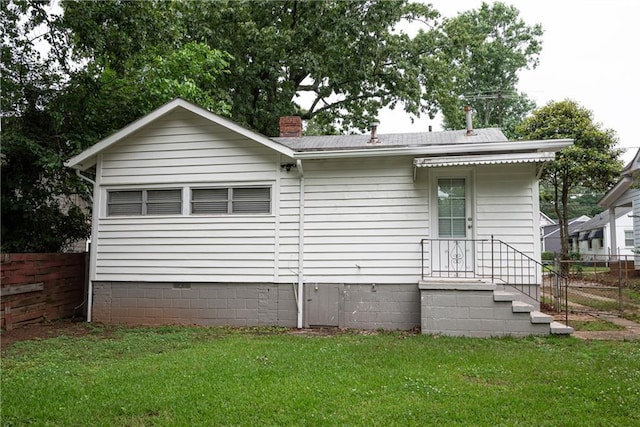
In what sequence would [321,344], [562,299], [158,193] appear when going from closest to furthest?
[321,344] → [158,193] → [562,299]

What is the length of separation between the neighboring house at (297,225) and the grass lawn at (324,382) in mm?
1381

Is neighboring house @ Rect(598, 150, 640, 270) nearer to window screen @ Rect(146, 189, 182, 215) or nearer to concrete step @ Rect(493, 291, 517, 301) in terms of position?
concrete step @ Rect(493, 291, 517, 301)

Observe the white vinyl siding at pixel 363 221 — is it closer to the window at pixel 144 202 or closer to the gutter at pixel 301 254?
the gutter at pixel 301 254

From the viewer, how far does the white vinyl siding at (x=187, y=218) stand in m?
8.37

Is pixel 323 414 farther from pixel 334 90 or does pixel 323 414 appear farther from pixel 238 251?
pixel 334 90

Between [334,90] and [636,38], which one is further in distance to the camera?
[334,90]

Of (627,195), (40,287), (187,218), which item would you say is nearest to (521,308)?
(187,218)

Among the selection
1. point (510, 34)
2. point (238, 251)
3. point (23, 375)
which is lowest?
point (23, 375)

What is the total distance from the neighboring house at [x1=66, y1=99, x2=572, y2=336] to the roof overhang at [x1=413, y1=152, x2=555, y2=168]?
0.10 feet

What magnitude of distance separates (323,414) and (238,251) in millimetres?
5007

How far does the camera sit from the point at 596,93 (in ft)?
91.8

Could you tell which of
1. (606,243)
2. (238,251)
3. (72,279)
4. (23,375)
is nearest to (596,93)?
(606,243)

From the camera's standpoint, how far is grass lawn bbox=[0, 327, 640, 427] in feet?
12.2

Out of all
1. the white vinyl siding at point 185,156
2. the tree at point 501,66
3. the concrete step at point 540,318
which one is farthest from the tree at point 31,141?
the tree at point 501,66
